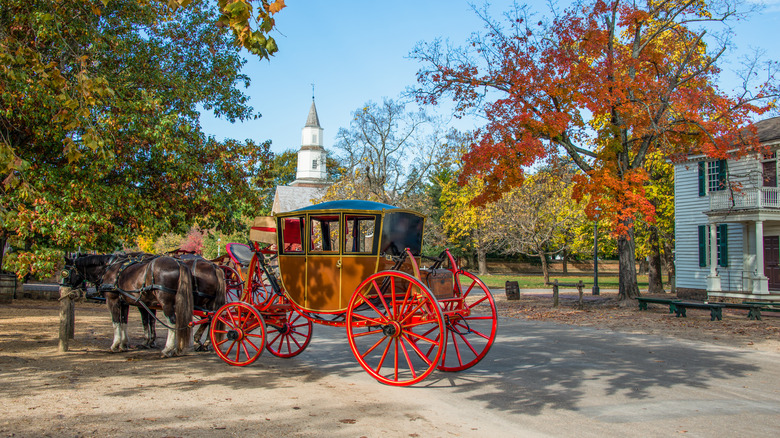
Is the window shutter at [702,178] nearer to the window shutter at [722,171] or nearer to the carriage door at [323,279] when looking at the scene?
the window shutter at [722,171]

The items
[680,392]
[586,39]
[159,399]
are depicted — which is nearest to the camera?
[159,399]

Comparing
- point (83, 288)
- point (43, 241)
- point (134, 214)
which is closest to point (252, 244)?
point (83, 288)

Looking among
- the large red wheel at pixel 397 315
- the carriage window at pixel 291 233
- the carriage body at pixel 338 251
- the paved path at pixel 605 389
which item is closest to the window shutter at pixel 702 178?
the paved path at pixel 605 389

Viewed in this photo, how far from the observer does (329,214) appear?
854cm

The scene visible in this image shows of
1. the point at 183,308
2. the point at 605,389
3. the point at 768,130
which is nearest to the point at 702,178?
the point at 768,130

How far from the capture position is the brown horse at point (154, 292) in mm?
9678

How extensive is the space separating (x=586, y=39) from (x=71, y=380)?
1894 cm

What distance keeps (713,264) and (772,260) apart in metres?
2.40

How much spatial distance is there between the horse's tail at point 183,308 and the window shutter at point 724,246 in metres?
23.5

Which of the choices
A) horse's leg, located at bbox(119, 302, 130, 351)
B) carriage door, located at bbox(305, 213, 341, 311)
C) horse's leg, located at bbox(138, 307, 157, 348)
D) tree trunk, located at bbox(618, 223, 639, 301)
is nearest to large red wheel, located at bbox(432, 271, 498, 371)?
carriage door, located at bbox(305, 213, 341, 311)

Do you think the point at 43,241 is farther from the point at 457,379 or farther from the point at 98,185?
the point at 457,379

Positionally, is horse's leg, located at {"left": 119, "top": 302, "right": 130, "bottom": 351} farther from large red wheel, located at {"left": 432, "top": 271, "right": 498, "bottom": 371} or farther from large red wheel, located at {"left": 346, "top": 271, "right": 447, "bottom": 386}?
large red wheel, located at {"left": 432, "top": 271, "right": 498, "bottom": 371}

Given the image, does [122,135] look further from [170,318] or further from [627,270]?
[627,270]

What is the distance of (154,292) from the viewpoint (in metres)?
9.91
